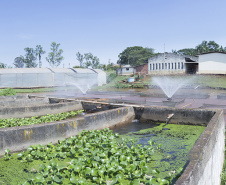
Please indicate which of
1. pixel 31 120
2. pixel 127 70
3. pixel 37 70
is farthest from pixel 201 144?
pixel 127 70

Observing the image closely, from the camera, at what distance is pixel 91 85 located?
118ft

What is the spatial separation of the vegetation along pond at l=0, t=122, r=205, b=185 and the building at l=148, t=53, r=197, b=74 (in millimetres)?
32574

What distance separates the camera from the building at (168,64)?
1496 inches

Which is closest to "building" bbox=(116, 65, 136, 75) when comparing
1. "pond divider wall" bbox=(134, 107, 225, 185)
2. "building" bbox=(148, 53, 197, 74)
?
"building" bbox=(148, 53, 197, 74)

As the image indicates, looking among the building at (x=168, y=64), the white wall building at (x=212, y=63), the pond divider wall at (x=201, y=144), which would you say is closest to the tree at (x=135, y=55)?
the building at (x=168, y=64)

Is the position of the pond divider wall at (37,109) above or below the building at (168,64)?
below

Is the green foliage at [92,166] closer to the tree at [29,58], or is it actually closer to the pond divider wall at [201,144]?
the pond divider wall at [201,144]

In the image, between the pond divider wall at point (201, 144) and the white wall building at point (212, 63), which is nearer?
the pond divider wall at point (201, 144)

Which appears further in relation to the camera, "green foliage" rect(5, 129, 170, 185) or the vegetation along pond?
the vegetation along pond

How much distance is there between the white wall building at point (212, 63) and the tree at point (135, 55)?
26166mm

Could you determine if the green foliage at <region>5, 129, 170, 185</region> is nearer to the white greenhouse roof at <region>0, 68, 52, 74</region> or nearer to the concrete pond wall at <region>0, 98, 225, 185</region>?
the concrete pond wall at <region>0, 98, 225, 185</region>

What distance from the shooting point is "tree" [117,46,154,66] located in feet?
217

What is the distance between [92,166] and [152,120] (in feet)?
16.1

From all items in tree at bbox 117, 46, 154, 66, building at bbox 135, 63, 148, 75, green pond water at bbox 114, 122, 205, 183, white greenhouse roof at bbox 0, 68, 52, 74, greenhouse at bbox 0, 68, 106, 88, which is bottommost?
green pond water at bbox 114, 122, 205, 183
